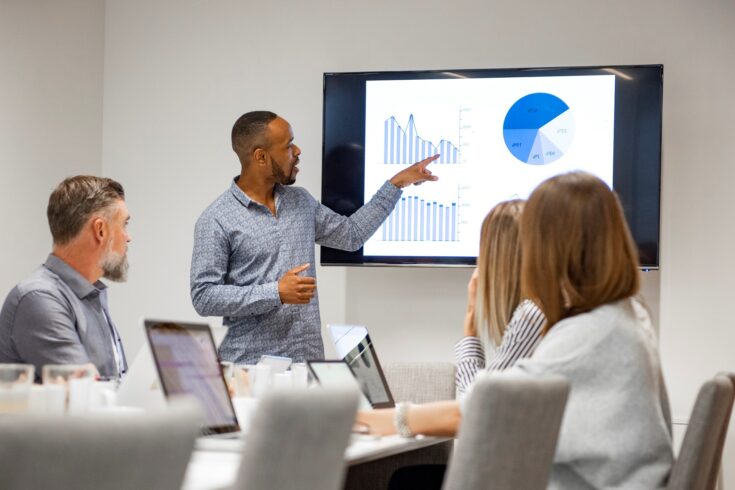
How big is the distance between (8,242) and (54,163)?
0.54m

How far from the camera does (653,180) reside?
4.90 meters

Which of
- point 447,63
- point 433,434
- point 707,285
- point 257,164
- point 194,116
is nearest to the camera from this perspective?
point 433,434

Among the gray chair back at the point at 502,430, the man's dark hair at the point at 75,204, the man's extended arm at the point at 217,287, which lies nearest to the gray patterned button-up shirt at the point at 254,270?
the man's extended arm at the point at 217,287

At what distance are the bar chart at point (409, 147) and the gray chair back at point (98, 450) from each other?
402 centimetres

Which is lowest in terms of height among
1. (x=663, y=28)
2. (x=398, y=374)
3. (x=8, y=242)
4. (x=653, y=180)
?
(x=398, y=374)

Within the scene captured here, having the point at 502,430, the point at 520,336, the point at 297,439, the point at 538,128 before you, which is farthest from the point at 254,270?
the point at 297,439

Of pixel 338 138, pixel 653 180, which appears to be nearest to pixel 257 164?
pixel 338 138

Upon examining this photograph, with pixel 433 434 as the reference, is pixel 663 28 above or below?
above

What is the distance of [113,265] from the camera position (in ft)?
11.8

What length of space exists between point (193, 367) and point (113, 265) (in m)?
1.28

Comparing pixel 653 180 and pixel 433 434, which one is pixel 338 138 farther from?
pixel 433 434

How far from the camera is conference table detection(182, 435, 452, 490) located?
179 centimetres

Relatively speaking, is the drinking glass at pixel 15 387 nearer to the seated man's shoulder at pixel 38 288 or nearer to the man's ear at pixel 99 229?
the seated man's shoulder at pixel 38 288

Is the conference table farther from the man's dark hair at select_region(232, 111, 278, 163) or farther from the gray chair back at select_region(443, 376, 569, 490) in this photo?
the man's dark hair at select_region(232, 111, 278, 163)
